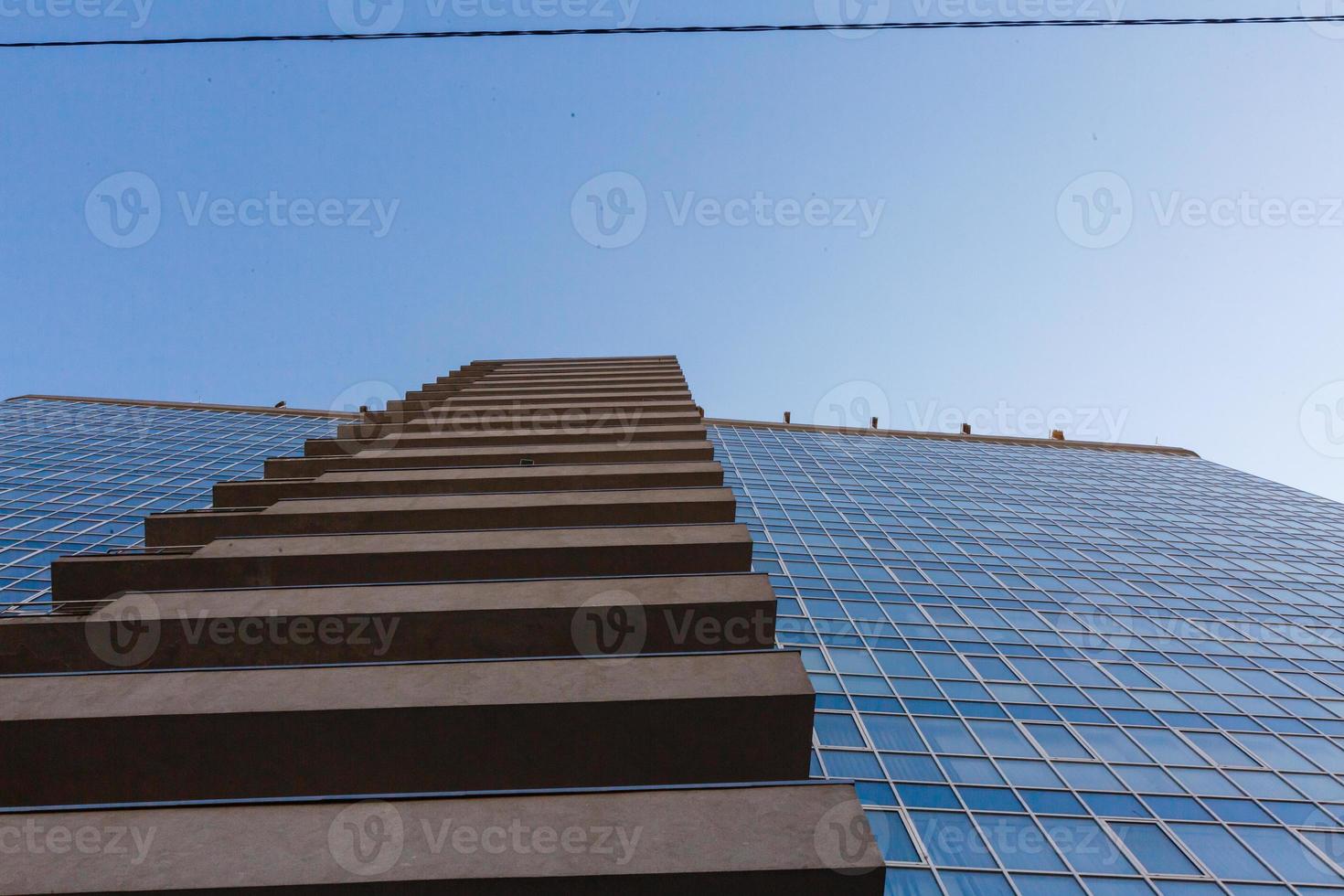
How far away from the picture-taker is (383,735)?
570cm

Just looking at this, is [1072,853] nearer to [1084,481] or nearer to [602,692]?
[602,692]

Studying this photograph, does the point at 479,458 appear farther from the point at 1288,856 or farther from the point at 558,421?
the point at 1288,856

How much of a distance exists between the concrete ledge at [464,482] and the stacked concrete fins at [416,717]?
1.15m

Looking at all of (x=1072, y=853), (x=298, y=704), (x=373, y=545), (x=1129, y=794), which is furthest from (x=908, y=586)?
(x=298, y=704)

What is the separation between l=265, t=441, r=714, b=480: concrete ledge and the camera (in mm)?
11898

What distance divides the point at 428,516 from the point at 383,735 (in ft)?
13.1

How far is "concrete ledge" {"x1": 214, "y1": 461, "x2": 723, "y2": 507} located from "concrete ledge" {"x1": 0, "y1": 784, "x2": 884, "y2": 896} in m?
5.81

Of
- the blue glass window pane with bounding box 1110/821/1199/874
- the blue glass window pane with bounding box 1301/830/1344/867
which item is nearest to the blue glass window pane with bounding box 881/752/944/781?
the blue glass window pane with bounding box 1110/821/1199/874

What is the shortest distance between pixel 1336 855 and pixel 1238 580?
18.6m

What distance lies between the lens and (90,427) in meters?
45.4

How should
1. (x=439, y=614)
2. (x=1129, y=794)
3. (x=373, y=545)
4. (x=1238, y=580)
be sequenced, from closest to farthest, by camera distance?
(x=439, y=614) → (x=373, y=545) → (x=1129, y=794) → (x=1238, y=580)

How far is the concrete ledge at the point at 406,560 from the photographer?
7.62 m

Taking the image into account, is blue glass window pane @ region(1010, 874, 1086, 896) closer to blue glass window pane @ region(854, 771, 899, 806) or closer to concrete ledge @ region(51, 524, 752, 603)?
blue glass window pane @ region(854, 771, 899, 806)

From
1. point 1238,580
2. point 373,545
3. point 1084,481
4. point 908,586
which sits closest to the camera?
point 373,545
